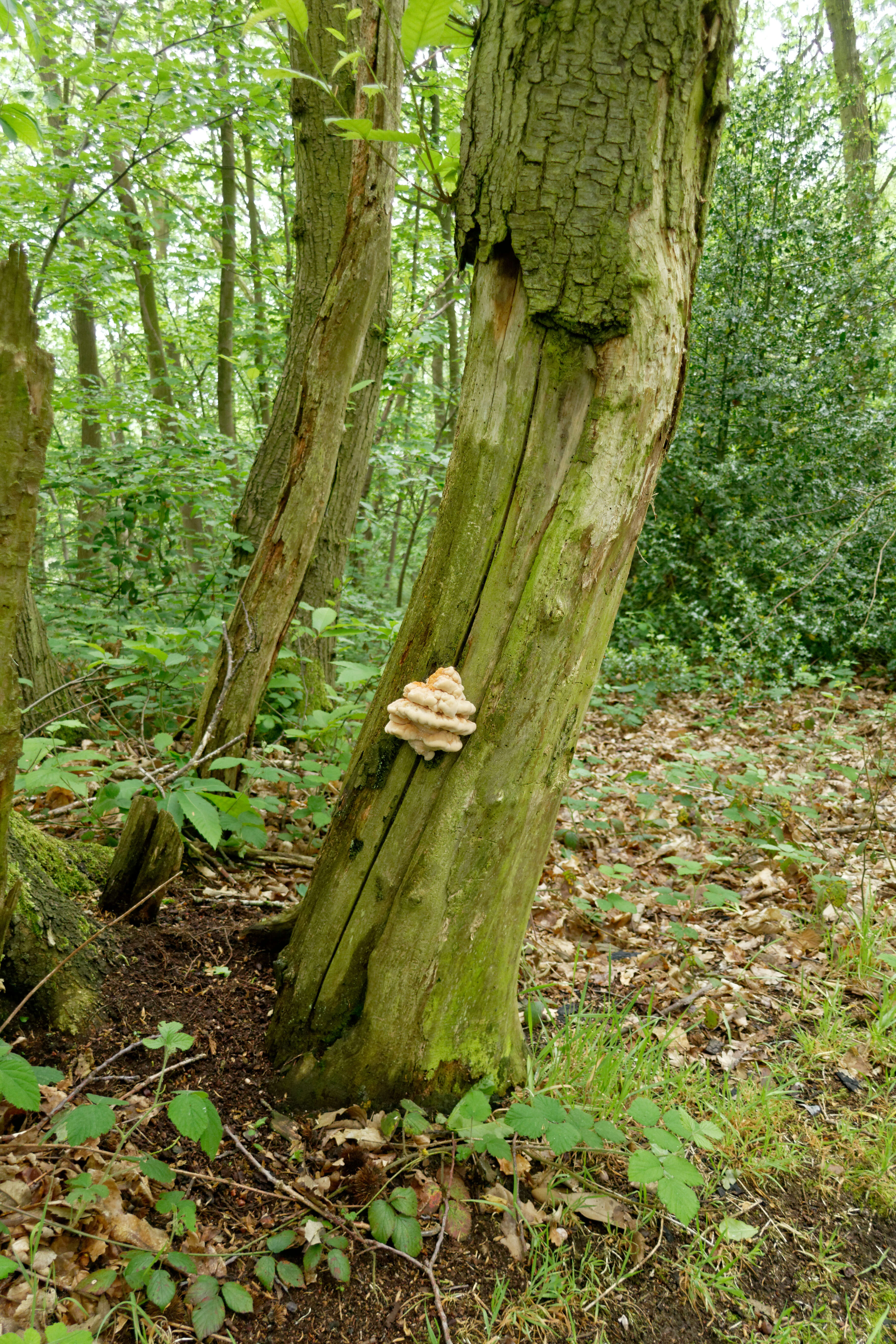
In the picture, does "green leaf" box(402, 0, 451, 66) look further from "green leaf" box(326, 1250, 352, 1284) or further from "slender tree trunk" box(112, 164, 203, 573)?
"slender tree trunk" box(112, 164, 203, 573)

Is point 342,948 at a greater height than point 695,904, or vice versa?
point 342,948

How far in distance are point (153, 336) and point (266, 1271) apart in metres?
11.8

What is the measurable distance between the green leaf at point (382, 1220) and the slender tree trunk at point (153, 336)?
15.3 feet

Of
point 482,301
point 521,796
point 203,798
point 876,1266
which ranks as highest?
point 482,301

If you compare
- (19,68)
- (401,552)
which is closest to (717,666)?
(401,552)

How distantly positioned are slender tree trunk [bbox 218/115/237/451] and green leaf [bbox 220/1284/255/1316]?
26.3ft

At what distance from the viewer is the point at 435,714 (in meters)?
1.92

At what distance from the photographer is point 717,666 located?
952 centimetres

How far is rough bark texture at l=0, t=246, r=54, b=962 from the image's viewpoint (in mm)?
1333

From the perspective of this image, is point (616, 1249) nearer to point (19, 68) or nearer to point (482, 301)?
point (482, 301)

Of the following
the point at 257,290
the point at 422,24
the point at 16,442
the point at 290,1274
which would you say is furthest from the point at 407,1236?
the point at 257,290

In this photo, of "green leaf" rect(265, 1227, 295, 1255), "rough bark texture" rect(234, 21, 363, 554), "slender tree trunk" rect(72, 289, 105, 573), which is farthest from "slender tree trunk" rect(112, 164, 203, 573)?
"green leaf" rect(265, 1227, 295, 1255)

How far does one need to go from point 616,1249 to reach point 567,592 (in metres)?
1.73

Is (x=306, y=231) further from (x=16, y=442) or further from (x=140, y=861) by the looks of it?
(x=16, y=442)
